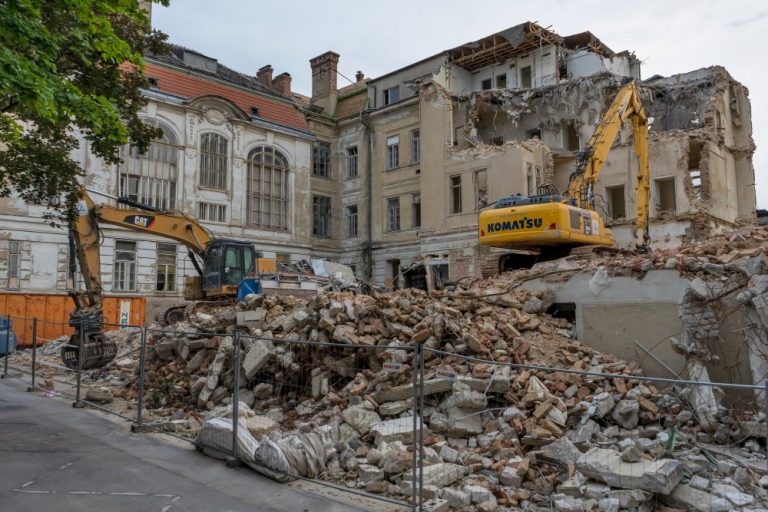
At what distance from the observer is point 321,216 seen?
35531mm

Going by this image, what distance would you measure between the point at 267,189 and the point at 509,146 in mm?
13658

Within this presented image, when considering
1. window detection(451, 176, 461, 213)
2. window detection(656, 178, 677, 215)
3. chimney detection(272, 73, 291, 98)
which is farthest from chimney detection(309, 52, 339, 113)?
window detection(656, 178, 677, 215)

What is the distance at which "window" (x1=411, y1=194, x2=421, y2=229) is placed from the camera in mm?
Result: 31547

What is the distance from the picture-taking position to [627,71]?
102 ft

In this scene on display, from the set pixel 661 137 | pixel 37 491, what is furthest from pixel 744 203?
pixel 37 491

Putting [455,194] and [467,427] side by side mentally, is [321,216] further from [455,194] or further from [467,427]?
[467,427]

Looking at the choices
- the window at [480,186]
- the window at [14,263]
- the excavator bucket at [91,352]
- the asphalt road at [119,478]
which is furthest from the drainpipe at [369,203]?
the asphalt road at [119,478]

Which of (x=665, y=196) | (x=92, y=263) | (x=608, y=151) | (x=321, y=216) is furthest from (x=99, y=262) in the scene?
(x=665, y=196)

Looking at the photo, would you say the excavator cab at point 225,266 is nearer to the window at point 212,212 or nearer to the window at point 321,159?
the window at point 212,212

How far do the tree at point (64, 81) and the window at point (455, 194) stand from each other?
1782 cm

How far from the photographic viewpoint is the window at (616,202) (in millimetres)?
27000

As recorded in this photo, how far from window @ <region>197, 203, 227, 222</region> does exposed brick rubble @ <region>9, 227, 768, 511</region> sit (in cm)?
1829

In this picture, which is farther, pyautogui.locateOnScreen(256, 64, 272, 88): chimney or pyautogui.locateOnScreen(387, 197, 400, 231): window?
pyautogui.locateOnScreen(256, 64, 272, 88): chimney

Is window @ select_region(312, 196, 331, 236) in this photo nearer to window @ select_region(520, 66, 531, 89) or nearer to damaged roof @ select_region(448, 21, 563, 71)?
damaged roof @ select_region(448, 21, 563, 71)
